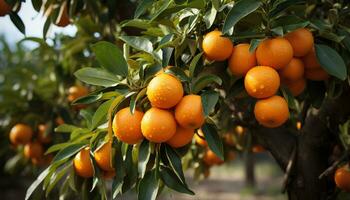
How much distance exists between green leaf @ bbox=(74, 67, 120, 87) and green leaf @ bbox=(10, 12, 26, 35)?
0.42 meters

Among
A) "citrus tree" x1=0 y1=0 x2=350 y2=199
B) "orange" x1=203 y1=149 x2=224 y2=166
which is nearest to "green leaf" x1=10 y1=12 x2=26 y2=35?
"citrus tree" x1=0 y1=0 x2=350 y2=199

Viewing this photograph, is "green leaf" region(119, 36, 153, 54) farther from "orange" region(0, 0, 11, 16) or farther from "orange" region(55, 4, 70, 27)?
"orange" region(55, 4, 70, 27)

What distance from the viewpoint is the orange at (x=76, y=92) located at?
2.11m

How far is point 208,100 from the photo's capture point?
93cm

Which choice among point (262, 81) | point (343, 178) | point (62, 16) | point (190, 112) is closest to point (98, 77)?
point (190, 112)

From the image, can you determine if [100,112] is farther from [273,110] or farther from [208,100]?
[273,110]

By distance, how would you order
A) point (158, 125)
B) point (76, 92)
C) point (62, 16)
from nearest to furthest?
point (158, 125) < point (62, 16) < point (76, 92)

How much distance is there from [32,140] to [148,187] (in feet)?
3.78

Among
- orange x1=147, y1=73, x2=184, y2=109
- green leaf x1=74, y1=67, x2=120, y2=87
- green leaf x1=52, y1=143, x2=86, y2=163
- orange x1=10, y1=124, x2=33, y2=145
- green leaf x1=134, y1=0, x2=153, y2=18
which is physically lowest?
orange x1=10, y1=124, x2=33, y2=145

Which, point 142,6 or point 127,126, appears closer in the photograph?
point 127,126

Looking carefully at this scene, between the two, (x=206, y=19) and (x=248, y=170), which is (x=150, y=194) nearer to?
(x=206, y=19)

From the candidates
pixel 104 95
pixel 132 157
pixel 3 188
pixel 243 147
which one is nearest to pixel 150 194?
pixel 132 157

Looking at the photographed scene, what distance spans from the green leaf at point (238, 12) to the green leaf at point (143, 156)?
0.31m

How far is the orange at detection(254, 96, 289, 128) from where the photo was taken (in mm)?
964
